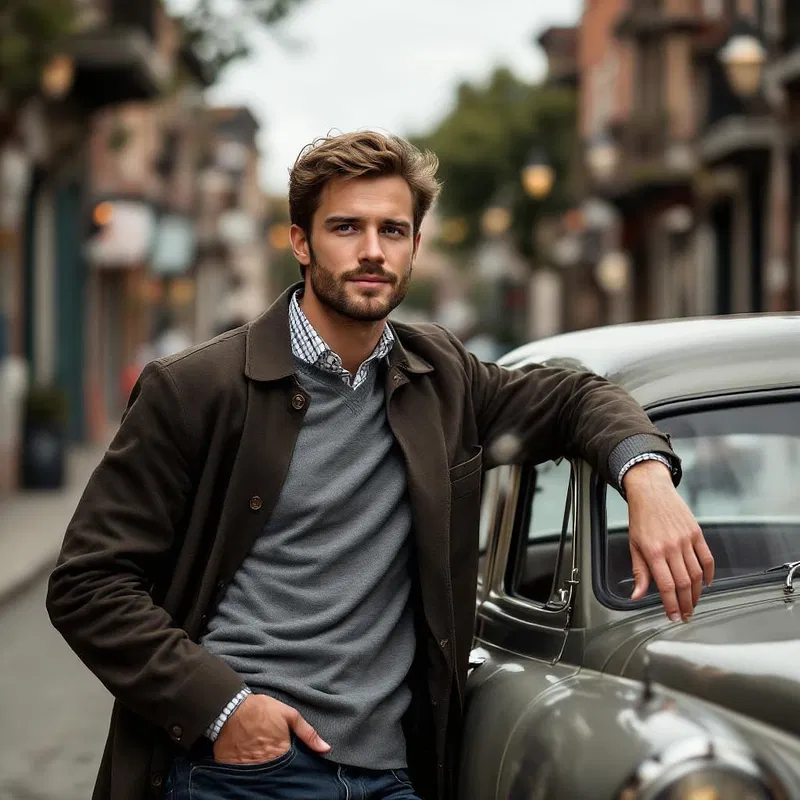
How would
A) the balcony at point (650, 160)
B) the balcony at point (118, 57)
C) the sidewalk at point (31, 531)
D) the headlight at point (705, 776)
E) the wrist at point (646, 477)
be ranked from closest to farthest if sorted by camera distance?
the headlight at point (705, 776), the wrist at point (646, 477), the sidewalk at point (31, 531), the balcony at point (118, 57), the balcony at point (650, 160)

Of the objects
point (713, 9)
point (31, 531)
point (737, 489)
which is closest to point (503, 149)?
point (713, 9)

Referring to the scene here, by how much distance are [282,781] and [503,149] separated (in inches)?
1882

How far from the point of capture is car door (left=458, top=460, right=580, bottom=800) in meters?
3.01

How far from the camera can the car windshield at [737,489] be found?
126 inches

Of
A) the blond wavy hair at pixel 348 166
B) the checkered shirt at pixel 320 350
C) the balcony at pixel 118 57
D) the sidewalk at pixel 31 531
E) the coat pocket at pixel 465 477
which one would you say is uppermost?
the balcony at pixel 118 57

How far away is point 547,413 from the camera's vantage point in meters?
3.29

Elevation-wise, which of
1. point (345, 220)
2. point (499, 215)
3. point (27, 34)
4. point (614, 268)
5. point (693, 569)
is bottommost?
point (614, 268)

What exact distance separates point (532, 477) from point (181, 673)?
3.72 ft

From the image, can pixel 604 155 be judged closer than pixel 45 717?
No

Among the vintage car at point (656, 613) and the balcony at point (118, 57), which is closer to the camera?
the vintage car at point (656, 613)

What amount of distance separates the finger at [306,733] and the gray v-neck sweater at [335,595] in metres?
0.05

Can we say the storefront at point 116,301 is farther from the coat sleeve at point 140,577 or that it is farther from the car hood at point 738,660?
the car hood at point 738,660

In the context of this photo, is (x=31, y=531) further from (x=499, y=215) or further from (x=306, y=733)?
(x=499, y=215)

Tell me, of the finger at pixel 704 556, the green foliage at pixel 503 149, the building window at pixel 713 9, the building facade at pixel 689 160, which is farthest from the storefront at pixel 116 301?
the finger at pixel 704 556
